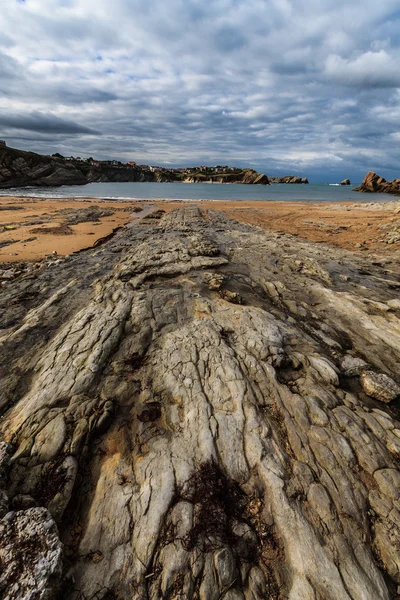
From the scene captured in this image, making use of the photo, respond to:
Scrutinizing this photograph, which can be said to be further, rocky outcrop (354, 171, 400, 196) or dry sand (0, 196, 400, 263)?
rocky outcrop (354, 171, 400, 196)

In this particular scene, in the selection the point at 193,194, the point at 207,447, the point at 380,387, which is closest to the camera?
the point at 207,447

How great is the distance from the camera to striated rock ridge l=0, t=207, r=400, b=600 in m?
3.87

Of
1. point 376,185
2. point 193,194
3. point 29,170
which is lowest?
point 193,194

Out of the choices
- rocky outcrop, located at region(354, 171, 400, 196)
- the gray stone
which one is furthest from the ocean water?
the gray stone

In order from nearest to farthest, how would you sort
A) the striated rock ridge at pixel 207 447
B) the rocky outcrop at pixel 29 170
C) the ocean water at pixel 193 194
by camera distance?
the striated rock ridge at pixel 207 447, the ocean water at pixel 193 194, the rocky outcrop at pixel 29 170

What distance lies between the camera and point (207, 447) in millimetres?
5230

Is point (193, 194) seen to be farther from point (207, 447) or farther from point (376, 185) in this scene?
point (207, 447)

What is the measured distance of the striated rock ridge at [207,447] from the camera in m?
3.87

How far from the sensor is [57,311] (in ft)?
36.5

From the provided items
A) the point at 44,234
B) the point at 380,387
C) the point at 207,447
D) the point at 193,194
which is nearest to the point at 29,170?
the point at 193,194

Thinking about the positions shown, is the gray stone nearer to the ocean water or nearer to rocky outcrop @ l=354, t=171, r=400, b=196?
the ocean water

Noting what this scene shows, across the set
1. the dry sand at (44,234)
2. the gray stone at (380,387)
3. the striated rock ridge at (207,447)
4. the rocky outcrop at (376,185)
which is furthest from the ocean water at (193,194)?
the gray stone at (380,387)

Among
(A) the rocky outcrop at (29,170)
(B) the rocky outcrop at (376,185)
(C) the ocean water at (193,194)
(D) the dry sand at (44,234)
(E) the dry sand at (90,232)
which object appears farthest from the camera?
(B) the rocky outcrop at (376,185)

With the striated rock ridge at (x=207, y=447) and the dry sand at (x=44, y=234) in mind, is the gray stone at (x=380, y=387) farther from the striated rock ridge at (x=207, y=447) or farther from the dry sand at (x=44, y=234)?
the dry sand at (x=44, y=234)
